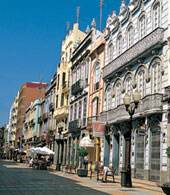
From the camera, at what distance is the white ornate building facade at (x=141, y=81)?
20.1 metres

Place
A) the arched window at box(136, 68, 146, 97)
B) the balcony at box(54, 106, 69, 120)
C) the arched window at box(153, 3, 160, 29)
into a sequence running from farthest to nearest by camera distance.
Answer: the balcony at box(54, 106, 69, 120) < the arched window at box(136, 68, 146, 97) < the arched window at box(153, 3, 160, 29)

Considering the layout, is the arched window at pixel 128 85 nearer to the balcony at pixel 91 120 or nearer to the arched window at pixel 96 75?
the balcony at pixel 91 120

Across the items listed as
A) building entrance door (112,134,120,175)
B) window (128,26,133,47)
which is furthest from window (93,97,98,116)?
window (128,26,133,47)

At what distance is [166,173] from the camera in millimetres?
18469

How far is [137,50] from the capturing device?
922 inches

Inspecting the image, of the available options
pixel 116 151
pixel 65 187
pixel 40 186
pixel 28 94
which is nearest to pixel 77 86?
pixel 116 151

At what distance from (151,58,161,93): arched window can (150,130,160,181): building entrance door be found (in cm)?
272

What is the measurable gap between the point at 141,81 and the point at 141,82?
0.07 meters

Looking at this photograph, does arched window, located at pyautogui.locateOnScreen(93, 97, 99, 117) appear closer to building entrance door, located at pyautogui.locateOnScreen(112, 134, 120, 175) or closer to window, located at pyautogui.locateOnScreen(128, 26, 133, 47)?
building entrance door, located at pyautogui.locateOnScreen(112, 134, 120, 175)

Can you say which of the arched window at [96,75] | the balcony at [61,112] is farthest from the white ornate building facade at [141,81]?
the balcony at [61,112]

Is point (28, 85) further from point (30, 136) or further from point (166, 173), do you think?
point (166, 173)

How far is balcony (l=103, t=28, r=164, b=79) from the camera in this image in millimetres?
20828

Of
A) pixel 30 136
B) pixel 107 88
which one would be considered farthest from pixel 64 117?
pixel 30 136

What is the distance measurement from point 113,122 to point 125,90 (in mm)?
2591
